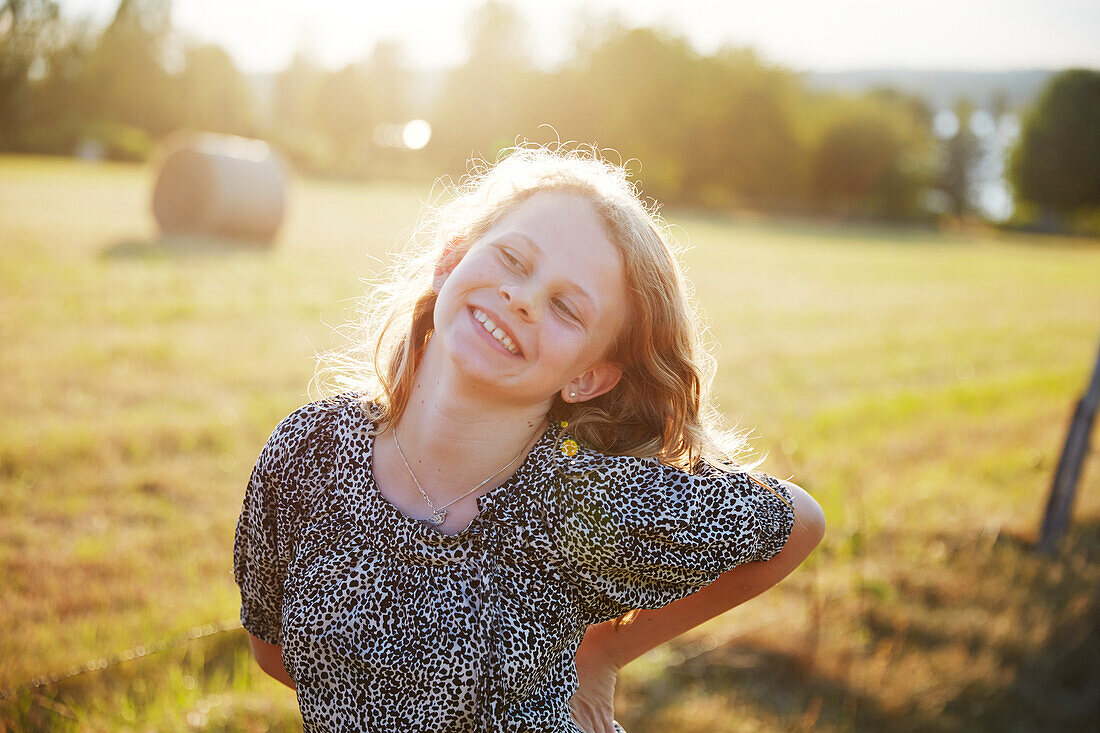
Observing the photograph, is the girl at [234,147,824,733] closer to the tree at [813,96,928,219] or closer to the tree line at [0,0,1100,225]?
the tree line at [0,0,1100,225]

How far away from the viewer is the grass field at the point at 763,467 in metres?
2.55

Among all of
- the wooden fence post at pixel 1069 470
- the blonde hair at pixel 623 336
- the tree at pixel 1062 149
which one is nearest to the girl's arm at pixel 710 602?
the blonde hair at pixel 623 336

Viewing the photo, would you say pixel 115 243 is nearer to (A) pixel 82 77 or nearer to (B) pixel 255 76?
(A) pixel 82 77

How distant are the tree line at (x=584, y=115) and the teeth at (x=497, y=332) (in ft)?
50.1

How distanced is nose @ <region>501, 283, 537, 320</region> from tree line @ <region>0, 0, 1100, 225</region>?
15.3 m

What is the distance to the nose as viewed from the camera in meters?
1.38

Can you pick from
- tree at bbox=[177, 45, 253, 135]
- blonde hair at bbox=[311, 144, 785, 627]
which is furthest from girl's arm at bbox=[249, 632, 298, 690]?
tree at bbox=[177, 45, 253, 135]

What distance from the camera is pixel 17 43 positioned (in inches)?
475

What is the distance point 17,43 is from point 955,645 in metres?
13.5

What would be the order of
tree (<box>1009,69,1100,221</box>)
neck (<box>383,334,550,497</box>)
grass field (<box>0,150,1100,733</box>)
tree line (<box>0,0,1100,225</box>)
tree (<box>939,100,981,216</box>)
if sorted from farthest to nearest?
tree (<box>939,100,981,216</box>) → tree line (<box>0,0,1100,225</box>) → tree (<box>1009,69,1100,221</box>) → grass field (<box>0,150,1100,733</box>) → neck (<box>383,334,550,497</box>)

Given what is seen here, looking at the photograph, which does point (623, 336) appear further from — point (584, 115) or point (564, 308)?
point (584, 115)

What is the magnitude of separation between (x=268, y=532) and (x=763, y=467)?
137 inches

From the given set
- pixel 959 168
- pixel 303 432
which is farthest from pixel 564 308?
pixel 959 168

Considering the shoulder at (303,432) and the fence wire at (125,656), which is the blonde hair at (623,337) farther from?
the fence wire at (125,656)
